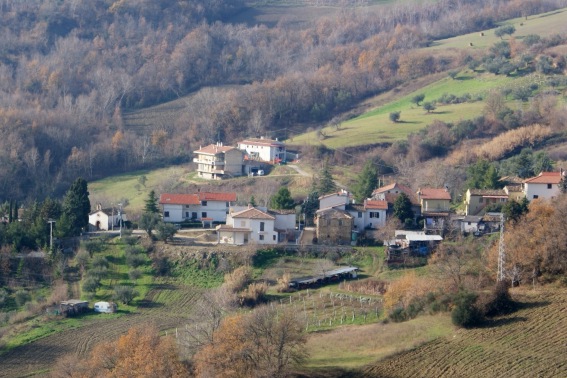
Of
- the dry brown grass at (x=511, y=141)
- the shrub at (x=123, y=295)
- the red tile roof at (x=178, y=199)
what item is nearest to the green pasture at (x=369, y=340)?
the shrub at (x=123, y=295)

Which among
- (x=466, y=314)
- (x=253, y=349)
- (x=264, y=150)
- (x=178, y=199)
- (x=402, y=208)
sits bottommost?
(x=253, y=349)

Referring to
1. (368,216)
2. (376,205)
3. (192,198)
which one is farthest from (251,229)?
(376,205)

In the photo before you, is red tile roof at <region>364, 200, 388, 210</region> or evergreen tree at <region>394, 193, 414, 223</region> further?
red tile roof at <region>364, 200, 388, 210</region>

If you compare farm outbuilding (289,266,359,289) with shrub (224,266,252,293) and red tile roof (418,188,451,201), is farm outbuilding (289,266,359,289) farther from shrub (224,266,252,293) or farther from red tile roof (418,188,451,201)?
red tile roof (418,188,451,201)

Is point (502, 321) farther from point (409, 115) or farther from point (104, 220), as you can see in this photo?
point (409, 115)

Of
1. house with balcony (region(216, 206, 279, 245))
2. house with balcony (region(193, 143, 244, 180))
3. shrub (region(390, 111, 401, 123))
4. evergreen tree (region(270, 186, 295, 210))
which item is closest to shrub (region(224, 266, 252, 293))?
house with balcony (region(216, 206, 279, 245))

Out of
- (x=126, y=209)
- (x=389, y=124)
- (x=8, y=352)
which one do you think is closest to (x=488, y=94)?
(x=389, y=124)
